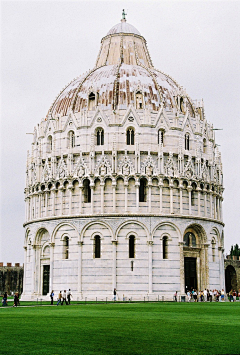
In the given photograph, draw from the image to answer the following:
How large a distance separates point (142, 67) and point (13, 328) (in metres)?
51.3

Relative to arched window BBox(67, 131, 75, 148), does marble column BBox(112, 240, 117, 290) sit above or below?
below

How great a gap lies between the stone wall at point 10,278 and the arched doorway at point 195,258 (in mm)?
39633

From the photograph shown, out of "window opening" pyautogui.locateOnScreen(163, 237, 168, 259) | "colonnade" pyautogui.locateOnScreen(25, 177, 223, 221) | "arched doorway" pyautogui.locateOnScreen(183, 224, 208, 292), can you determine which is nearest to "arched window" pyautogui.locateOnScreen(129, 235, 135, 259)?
"colonnade" pyautogui.locateOnScreen(25, 177, 223, 221)

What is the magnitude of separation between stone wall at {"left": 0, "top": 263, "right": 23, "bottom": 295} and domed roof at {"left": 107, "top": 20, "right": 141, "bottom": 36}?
43046 millimetres

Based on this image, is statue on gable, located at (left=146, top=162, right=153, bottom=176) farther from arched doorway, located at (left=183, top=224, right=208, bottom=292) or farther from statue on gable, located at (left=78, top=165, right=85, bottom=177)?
arched doorway, located at (left=183, top=224, right=208, bottom=292)

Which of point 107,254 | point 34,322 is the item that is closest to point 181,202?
point 107,254

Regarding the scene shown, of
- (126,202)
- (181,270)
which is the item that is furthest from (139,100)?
(181,270)

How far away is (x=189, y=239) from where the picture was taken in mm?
61656

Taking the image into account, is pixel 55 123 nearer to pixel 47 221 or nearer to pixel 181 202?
pixel 47 221

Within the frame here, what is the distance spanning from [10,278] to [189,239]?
1605 inches

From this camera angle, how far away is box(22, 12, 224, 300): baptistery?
5781 centimetres

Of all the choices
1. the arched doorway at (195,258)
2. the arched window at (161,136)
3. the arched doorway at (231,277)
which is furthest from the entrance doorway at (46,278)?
the arched doorway at (231,277)

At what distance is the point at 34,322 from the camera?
2506cm

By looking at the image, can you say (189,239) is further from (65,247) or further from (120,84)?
(120,84)
